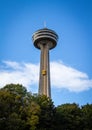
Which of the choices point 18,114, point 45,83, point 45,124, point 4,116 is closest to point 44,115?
point 45,124

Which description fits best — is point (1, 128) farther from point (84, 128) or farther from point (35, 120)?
point (84, 128)

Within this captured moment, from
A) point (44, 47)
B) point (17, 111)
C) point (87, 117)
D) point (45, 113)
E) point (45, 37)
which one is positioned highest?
point (45, 37)

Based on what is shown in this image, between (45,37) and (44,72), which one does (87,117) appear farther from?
(45,37)

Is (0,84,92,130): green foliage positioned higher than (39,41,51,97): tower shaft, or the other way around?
(39,41,51,97): tower shaft

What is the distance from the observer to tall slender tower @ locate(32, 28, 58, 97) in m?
112

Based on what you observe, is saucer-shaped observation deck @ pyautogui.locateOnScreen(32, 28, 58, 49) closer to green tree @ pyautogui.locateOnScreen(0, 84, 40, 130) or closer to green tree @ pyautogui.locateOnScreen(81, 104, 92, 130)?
green tree @ pyautogui.locateOnScreen(81, 104, 92, 130)

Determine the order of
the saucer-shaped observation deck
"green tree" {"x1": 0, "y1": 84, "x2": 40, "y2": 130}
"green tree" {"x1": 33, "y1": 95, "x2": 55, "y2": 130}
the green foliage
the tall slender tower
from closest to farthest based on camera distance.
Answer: "green tree" {"x1": 0, "y1": 84, "x2": 40, "y2": 130}
the green foliage
"green tree" {"x1": 33, "y1": 95, "x2": 55, "y2": 130}
the tall slender tower
the saucer-shaped observation deck

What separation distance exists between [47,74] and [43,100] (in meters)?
53.5

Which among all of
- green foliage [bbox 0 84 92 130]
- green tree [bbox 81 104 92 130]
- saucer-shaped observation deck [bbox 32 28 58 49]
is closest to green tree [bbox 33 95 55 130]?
green foliage [bbox 0 84 92 130]

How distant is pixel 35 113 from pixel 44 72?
200 feet

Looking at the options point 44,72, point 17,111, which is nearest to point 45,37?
point 44,72

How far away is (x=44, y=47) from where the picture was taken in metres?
120

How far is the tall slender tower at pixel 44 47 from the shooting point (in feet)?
368

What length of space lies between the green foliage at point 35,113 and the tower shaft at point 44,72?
1673 inches
